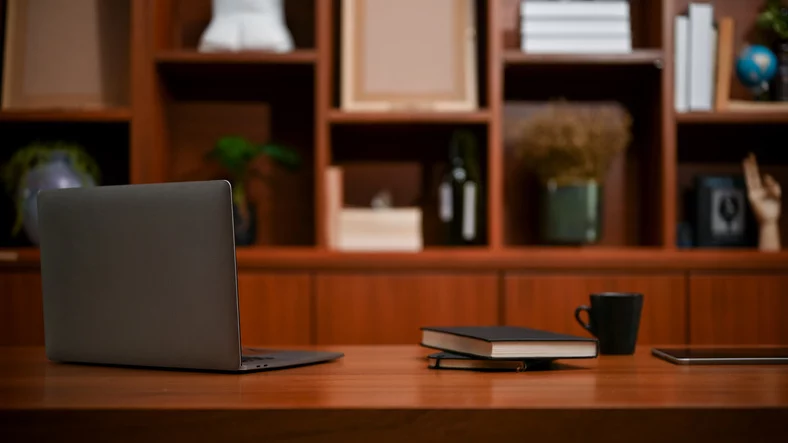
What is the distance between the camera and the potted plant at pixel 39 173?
2607 mm

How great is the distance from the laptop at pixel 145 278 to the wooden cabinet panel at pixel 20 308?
58.2 inches

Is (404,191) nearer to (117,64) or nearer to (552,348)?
(117,64)

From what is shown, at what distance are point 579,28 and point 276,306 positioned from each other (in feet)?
4.19

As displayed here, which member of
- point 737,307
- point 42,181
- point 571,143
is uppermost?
point 571,143

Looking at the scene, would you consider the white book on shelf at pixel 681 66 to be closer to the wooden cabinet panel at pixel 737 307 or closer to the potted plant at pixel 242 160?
the wooden cabinet panel at pixel 737 307

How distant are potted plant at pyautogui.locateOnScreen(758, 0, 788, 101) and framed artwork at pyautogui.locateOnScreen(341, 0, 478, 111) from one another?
3.24 feet

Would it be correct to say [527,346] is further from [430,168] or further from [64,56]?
[64,56]

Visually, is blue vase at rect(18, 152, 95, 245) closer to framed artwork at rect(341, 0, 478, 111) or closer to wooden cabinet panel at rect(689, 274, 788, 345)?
framed artwork at rect(341, 0, 478, 111)

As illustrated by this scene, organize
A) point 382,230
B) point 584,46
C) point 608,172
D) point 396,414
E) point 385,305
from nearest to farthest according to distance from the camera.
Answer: point 396,414
point 385,305
point 382,230
point 584,46
point 608,172

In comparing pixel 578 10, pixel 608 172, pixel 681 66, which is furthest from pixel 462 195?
pixel 681 66

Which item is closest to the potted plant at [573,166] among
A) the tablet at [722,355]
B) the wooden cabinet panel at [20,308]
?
the tablet at [722,355]

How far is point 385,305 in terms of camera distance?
2498mm

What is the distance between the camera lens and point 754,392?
34.3 inches

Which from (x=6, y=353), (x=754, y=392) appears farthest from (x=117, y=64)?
(x=754, y=392)
